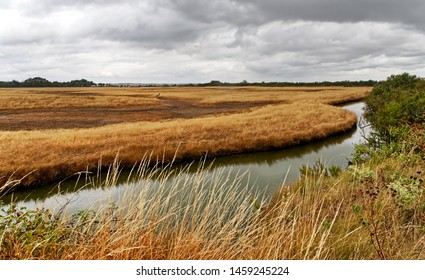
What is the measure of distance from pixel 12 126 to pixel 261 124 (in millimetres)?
23424

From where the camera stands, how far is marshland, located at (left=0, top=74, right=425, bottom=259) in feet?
9.85

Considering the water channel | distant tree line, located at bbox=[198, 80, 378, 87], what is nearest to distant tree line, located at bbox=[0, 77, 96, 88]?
distant tree line, located at bbox=[198, 80, 378, 87]

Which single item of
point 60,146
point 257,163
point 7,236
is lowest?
point 257,163

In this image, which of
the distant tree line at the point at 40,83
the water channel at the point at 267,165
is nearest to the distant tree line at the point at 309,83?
the distant tree line at the point at 40,83

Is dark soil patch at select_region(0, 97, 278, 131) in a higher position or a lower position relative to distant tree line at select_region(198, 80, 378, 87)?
lower

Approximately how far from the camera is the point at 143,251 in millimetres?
2988

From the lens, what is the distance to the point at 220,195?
3674 mm

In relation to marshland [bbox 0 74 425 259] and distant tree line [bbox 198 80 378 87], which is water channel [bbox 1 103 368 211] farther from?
distant tree line [bbox 198 80 378 87]

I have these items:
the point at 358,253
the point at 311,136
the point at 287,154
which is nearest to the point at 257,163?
the point at 287,154

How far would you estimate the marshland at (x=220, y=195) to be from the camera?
300cm

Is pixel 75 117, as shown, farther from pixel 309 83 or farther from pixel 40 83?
pixel 309 83

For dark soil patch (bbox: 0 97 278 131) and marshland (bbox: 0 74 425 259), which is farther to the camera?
dark soil patch (bbox: 0 97 278 131)

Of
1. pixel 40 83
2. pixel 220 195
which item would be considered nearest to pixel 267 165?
pixel 220 195

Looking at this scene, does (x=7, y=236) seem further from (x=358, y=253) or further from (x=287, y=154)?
(x=287, y=154)
